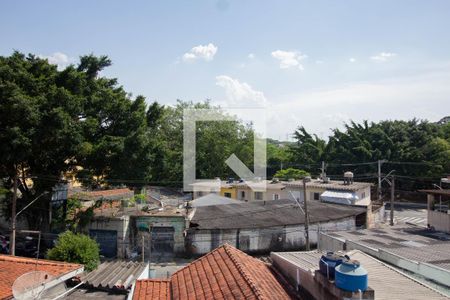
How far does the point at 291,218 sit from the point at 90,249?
1178 centimetres

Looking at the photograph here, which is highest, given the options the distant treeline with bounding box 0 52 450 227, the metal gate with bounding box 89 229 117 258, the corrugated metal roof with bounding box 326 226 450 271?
the distant treeline with bounding box 0 52 450 227

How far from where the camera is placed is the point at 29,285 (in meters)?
7.63

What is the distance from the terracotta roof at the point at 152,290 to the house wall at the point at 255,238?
10485mm

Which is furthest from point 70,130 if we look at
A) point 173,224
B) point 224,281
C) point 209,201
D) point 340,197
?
point 340,197

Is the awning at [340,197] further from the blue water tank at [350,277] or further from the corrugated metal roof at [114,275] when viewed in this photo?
the blue water tank at [350,277]

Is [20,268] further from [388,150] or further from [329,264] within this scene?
[388,150]

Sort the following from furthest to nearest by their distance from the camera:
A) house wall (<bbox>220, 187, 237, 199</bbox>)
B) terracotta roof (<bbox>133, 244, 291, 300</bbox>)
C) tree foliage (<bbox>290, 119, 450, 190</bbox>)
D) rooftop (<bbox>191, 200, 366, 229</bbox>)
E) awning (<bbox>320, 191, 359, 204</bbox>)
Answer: tree foliage (<bbox>290, 119, 450, 190</bbox>) < house wall (<bbox>220, 187, 237, 199</bbox>) < awning (<bbox>320, 191, 359, 204</bbox>) < rooftop (<bbox>191, 200, 366, 229</bbox>) < terracotta roof (<bbox>133, 244, 291, 300</bbox>)

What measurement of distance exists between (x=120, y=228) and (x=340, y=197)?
55.1ft

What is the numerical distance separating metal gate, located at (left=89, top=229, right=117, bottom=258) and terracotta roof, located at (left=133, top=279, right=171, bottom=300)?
36.5 feet

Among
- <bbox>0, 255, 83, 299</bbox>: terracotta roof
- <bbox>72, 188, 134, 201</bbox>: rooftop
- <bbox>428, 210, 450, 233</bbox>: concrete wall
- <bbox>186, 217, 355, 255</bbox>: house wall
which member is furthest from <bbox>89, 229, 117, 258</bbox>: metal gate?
<bbox>428, 210, 450, 233</bbox>: concrete wall

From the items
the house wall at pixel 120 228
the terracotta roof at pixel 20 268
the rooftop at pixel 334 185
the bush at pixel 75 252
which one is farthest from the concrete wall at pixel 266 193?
the terracotta roof at pixel 20 268

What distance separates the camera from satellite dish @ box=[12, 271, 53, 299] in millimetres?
7376

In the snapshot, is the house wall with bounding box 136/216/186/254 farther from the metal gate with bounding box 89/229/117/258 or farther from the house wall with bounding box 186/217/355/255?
the metal gate with bounding box 89/229/117/258

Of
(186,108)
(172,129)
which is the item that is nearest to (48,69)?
(172,129)
